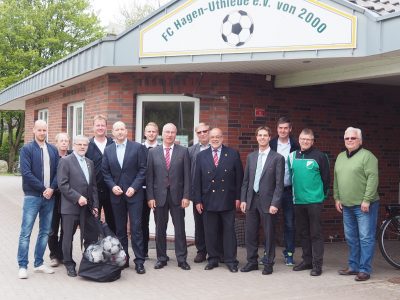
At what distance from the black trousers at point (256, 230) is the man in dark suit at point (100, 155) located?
1821 mm

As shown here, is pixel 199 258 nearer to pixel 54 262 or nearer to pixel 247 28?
pixel 54 262

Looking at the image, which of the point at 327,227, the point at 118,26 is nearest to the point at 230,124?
the point at 327,227

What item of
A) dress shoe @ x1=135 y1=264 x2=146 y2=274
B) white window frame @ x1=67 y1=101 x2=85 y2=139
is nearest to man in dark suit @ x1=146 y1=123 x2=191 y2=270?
dress shoe @ x1=135 y1=264 x2=146 y2=274

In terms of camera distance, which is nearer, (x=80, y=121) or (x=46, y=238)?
(x=46, y=238)

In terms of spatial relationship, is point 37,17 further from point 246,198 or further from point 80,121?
point 246,198

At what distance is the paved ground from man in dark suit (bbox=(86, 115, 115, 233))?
0.82 m

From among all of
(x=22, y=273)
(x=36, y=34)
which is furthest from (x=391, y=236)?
(x=36, y=34)

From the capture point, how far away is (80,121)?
38.9 ft

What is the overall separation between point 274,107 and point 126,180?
3.33 meters

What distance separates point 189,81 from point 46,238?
375 cm

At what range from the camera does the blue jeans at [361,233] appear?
6.63 meters

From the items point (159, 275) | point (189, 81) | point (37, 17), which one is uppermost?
point (37, 17)

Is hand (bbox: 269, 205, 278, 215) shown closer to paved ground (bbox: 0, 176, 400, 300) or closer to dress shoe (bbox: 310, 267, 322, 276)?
paved ground (bbox: 0, 176, 400, 300)

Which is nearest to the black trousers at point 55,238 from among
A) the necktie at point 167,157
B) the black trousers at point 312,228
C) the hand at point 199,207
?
the necktie at point 167,157
